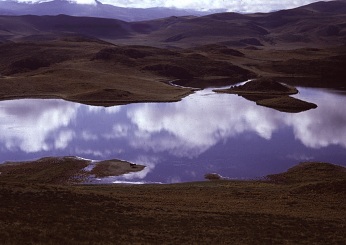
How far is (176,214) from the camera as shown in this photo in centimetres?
2672

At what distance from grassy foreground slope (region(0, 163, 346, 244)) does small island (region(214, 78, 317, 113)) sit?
39711 mm

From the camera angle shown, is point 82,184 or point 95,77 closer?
point 82,184

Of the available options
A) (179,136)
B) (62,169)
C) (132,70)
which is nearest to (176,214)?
(62,169)

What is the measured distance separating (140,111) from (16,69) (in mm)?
52685

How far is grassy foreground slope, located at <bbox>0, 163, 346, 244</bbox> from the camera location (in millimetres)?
22203

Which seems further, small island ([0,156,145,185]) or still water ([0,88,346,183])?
still water ([0,88,346,183])

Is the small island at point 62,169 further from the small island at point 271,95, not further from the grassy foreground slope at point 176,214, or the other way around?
the small island at point 271,95

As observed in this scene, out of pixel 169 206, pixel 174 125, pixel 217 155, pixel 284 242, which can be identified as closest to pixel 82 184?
pixel 169 206

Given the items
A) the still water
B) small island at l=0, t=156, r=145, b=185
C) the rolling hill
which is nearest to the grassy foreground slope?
small island at l=0, t=156, r=145, b=185

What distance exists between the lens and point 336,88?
324ft

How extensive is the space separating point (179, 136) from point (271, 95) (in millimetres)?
36508

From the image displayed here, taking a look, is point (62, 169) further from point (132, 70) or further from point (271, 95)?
point (132, 70)

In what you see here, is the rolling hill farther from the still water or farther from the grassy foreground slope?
the grassy foreground slope

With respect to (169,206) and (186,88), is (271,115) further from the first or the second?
(169,206)
